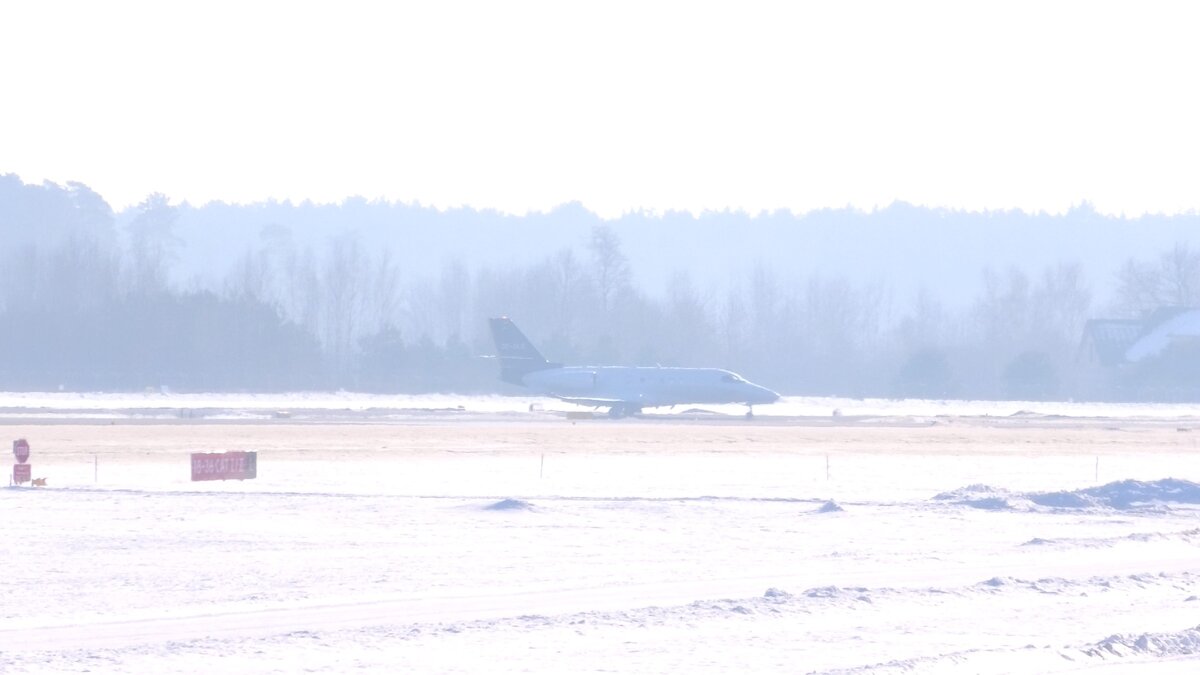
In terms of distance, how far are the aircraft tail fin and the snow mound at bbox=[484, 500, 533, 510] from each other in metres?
44.4

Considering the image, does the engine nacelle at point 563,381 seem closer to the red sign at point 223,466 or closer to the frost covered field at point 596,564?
the frost covered field at point 596,564

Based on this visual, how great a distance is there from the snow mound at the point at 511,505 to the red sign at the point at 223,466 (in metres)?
7.43

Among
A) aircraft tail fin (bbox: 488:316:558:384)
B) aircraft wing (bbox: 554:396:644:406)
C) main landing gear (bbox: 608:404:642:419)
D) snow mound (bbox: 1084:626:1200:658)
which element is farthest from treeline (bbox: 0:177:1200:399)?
snow mound (bbox: 1084:626:1200:658)

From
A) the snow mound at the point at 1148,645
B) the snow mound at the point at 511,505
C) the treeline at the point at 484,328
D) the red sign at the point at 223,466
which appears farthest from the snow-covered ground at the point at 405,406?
the snow mound at the point at 1148,645

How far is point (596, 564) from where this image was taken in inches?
756

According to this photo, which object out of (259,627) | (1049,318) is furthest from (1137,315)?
(259,627)

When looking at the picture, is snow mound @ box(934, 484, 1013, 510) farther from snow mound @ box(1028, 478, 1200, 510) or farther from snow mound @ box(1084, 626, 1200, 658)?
snow mound @ box(1084, 626, 1200, 658)

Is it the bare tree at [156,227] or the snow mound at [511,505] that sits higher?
the bare tree at [156,227]

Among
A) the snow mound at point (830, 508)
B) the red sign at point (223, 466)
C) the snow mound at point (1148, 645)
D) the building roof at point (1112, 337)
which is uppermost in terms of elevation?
the building roof at point (1112, 337)

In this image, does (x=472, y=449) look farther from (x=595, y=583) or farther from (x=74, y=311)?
(x=74, y=311)

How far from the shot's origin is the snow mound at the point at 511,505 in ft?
84.6

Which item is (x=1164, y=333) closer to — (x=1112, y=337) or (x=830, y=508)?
(x=1112, y=337)

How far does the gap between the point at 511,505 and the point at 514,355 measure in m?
45.4

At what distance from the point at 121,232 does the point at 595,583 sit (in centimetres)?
18519
